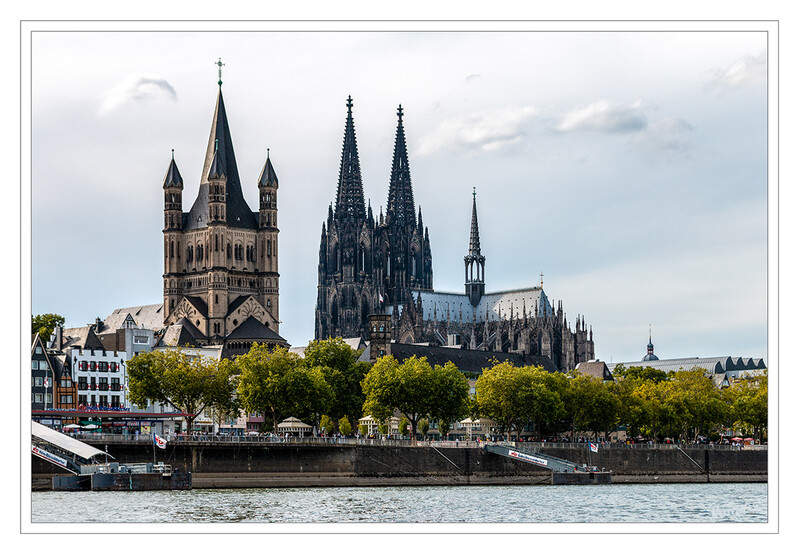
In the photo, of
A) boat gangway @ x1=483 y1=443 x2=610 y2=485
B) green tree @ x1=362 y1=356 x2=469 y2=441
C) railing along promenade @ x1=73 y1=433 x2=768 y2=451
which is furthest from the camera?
→ green tree @ x1=362 y1=356 x2=469 y2=441

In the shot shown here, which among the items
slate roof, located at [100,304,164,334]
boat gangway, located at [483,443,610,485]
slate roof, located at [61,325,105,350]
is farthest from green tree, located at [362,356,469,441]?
slate roof, located at [100,304,164,334]

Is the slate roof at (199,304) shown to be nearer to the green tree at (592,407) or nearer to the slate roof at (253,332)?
the slate roof at (253,332)

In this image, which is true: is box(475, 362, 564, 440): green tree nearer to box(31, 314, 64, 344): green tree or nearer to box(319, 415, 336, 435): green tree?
box(319, 415, 336, 435): green tree

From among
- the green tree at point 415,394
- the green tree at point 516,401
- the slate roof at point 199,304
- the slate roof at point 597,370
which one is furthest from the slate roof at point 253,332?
the green tree at point 415,394

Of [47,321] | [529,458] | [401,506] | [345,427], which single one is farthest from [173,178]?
[401,506]

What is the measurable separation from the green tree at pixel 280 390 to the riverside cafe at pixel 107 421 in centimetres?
527

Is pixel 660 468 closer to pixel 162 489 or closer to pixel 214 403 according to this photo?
pixel 214 403

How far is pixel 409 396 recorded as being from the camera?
12119 centimetres

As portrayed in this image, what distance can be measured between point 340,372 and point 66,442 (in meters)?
48.4

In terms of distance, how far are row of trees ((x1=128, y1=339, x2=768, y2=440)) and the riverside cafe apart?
83.6 inches

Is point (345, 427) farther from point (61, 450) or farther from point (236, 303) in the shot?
point (236, 303)

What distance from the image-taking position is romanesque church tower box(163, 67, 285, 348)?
174 meters

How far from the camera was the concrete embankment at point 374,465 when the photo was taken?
9262 centimetres
